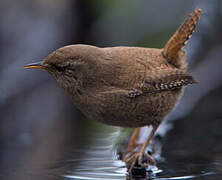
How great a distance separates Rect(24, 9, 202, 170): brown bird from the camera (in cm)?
355

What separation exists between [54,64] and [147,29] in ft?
14.1

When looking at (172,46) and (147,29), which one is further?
(147,29)

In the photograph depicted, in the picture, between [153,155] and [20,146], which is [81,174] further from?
[20,146]

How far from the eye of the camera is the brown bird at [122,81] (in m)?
3.55

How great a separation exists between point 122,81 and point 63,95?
3232 millimetres

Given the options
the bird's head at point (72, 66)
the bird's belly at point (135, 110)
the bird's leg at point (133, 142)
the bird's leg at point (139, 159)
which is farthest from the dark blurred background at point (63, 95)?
the bird's head at point (72, 66)

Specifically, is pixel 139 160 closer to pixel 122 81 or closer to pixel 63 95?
pixel 122 81

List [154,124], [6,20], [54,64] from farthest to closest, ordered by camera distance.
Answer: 1. [6,20]
2. [154,124]
3. [54,64]

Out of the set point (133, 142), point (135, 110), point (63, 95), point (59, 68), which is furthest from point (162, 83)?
point (63, 95)

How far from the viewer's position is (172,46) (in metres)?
4.24

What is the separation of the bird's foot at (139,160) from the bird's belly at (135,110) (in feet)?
0.96

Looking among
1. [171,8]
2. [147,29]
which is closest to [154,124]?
[147,29]

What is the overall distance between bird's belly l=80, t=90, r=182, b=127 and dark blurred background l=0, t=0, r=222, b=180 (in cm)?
45

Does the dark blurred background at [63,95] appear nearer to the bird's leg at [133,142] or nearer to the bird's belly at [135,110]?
the bird's leg at [133,142]
